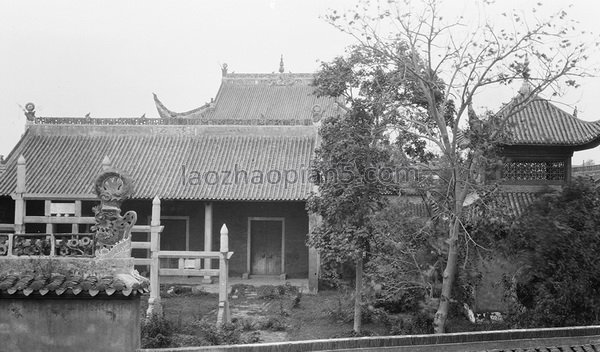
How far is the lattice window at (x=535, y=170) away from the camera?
14.3m

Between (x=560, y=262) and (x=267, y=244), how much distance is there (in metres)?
10.5

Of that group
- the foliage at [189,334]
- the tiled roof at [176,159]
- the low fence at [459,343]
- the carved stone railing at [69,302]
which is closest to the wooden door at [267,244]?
the tiled roof at [176,159]

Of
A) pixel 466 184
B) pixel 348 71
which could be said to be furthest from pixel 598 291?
pixel 348 71

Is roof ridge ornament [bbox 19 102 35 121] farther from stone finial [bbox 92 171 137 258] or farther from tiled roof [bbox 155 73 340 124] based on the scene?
stone finial [bbox 92 171 137 258]

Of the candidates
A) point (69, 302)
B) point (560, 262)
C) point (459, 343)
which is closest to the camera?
point (459, 343)

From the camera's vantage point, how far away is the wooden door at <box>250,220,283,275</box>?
19156 mm

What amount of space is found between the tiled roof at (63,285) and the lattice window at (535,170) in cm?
1056

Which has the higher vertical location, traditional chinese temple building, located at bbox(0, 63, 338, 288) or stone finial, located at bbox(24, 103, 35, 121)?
stone finial, located at bbox(24, 103, 35, 121)

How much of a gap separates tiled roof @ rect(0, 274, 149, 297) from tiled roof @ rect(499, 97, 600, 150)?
10.0m

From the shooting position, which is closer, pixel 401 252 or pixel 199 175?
pixel 401 252

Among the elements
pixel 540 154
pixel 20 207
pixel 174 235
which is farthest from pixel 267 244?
pixel 20 207

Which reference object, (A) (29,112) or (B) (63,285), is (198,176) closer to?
(A) (29,112)

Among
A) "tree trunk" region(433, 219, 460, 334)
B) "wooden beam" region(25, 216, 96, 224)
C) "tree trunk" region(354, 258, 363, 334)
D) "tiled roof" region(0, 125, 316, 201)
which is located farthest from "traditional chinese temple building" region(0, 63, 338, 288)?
"wooden beam" region(25, 216, 96, 224)

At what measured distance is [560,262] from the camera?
33.0ft
